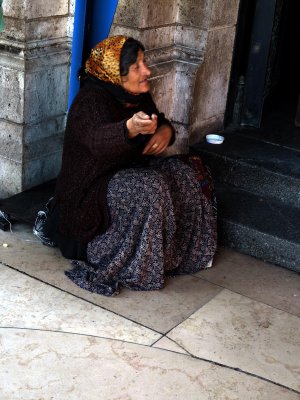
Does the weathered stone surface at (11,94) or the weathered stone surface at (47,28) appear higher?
the weathered stone surface at (47,28)

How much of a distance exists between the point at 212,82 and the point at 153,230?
1.71 meters

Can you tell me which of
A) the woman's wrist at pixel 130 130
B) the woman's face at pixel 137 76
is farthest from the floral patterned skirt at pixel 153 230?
the woman's face at pixel 137 76

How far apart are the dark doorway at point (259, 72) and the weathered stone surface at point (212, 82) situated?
0.46ft

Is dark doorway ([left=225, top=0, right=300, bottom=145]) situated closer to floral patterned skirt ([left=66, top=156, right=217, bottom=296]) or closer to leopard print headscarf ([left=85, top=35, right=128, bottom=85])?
floral patterned skirt ([left=66, top=156, right=217, bottom=296])

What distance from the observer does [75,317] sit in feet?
12.6

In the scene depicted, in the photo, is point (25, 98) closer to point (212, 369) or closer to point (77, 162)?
point (77, 162)

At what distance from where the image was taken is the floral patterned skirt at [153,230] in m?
4.06

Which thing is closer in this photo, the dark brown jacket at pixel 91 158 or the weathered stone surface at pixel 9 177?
the dark brown jacket at pixel 91 158

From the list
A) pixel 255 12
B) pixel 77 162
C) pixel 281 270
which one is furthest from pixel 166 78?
pixel 281 270

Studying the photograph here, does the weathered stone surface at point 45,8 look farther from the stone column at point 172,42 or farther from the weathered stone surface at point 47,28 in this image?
the stone column at point 172,42

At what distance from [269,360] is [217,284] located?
78cm

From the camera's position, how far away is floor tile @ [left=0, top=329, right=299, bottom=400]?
3.27 meters

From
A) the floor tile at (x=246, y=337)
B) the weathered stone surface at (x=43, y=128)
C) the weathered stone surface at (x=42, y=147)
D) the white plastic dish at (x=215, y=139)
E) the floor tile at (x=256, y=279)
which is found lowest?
the floor tile at (x=256, y=279)

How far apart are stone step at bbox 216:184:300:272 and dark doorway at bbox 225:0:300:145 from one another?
2.62 feet
